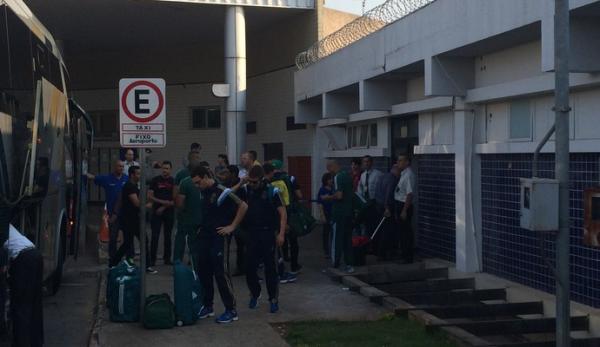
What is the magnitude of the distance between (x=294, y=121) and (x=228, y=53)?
253 cm

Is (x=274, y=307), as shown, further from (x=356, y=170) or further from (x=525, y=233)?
(x=356, y=170)

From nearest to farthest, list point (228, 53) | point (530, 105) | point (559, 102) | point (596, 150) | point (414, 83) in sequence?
point (559, 102) → point (596, 150) → point (530, 105) → point (414, 83) → point (228, 53)

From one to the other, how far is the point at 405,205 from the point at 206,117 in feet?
57.4

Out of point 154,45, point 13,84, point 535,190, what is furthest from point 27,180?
point 154,45

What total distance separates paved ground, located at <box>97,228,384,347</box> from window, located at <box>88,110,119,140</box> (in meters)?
19.2

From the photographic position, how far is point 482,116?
458 inches

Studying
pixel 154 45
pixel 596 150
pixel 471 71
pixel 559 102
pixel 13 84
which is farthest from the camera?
pixel 154 45

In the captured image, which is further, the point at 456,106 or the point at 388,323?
the point at 456,106

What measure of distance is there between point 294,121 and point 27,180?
46.7 feet

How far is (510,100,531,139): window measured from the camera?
409 inches

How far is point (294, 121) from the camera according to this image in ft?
73.2

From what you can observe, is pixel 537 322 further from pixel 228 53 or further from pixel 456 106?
pixel 228 53

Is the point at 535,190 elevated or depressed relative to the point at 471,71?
depressed

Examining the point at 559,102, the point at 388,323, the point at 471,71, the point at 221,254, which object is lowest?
the point at 388,323
